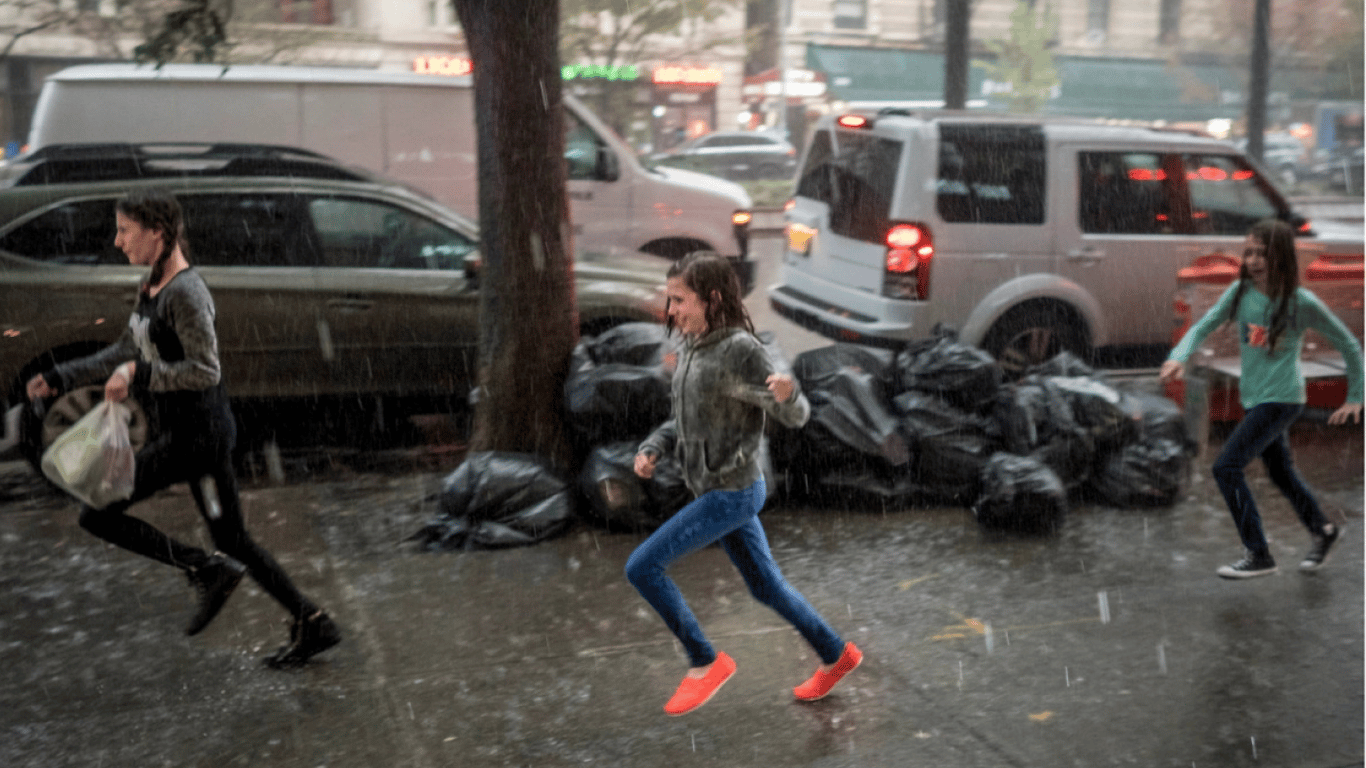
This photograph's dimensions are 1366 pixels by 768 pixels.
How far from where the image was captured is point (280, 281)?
6.80m

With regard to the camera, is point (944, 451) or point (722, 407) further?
point (944, 451)

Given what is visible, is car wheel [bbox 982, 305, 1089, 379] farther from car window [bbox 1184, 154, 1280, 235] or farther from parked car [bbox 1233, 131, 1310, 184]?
parked car [bbox 1233, 131, 1310, 184]

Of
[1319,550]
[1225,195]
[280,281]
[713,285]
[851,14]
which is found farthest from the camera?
[851,14]

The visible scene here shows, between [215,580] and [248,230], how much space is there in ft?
10.7

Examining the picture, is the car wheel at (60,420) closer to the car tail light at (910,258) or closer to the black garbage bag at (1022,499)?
the black garbage bag at (1022,499)

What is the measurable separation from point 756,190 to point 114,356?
19.9m

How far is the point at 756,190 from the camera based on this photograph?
76.8 feet

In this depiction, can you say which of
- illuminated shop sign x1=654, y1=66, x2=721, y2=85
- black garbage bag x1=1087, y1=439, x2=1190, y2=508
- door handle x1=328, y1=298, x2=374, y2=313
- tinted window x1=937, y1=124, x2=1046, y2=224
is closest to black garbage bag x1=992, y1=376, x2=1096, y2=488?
black garbage bag x1=1087, y1=439, x2=1190, y2=508

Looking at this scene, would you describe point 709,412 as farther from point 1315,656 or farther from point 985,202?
point 985,202

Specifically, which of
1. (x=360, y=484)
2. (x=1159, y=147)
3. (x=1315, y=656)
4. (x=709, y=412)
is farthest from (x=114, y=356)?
(x=1159, y=147)

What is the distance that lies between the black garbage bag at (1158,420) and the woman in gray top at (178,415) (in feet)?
13.1

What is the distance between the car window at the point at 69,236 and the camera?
255 inches

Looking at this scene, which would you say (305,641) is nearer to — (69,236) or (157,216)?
(157,216)

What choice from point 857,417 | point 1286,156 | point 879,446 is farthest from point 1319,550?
point 1286,156
